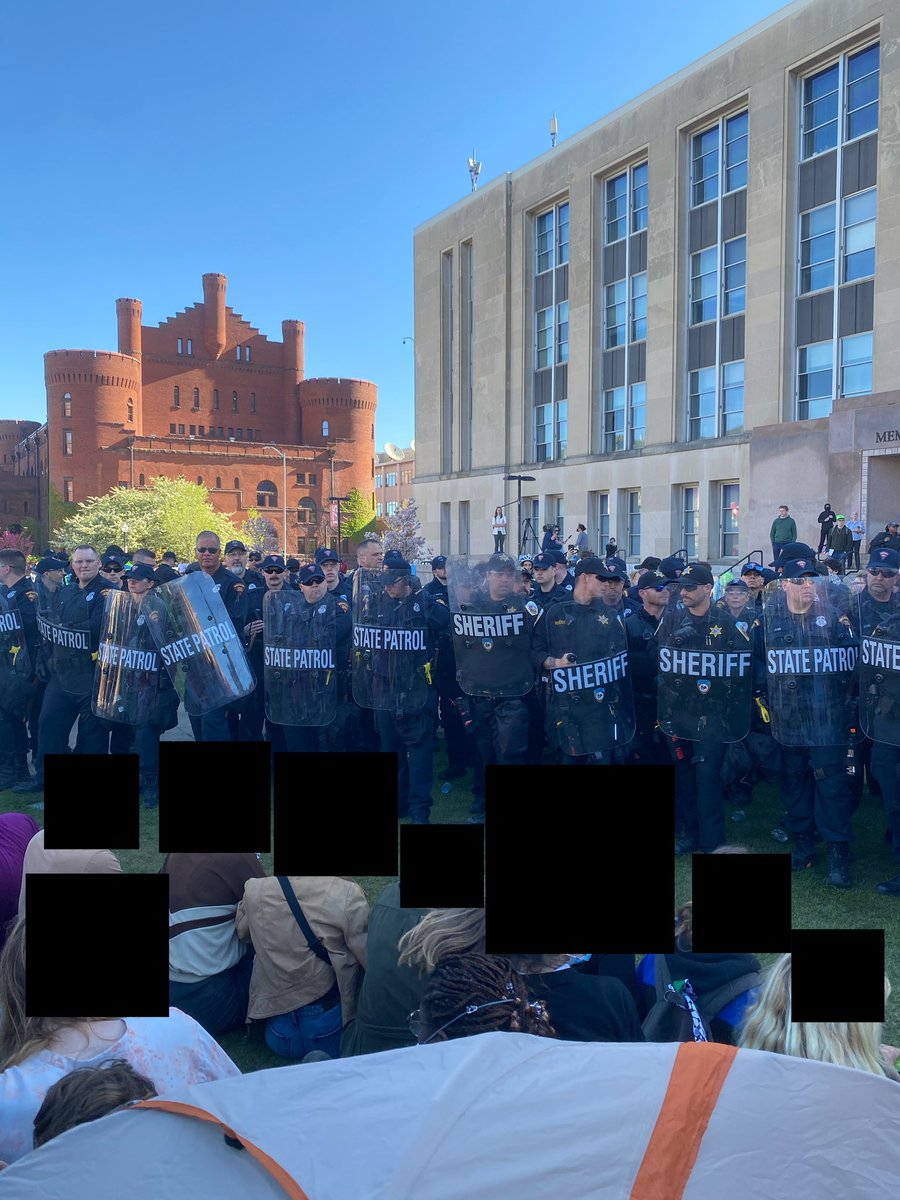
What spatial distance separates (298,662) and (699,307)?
27313mm

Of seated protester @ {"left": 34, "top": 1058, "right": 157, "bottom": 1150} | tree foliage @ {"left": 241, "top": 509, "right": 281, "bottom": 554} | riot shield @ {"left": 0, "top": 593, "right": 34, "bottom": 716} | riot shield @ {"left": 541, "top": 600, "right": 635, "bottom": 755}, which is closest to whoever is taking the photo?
seated protester @ {"left": 34, "top": 1058, "right": 157, "bottom": 1150}

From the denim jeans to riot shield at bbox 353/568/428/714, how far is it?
325 cm

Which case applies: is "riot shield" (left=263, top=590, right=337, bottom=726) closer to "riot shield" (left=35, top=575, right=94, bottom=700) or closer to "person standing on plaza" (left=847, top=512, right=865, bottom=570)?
"riot shield" (left=35, top=575, right=94, bottom=700)

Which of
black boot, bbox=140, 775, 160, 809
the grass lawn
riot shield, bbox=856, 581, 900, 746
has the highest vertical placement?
riot shield, bbox=856, 581, 900, 746

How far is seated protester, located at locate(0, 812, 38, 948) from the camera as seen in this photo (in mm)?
3256

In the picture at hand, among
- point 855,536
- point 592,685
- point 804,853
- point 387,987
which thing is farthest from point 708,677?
point 855,536

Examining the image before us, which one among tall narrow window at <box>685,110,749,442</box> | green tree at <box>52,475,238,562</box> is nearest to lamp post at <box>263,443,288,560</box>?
green tree at <box>52,475,238,562</box>

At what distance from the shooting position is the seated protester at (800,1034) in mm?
1798

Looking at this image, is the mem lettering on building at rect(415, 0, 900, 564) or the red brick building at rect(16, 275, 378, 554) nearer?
the mem lettering on building at rect(415, 0, 900, 564)

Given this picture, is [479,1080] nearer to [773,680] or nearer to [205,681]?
[773,680]

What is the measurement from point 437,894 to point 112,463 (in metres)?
78.3

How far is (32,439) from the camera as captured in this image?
86438 millimetres

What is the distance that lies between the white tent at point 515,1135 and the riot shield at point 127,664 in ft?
18.4

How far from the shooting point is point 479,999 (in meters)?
2.05
